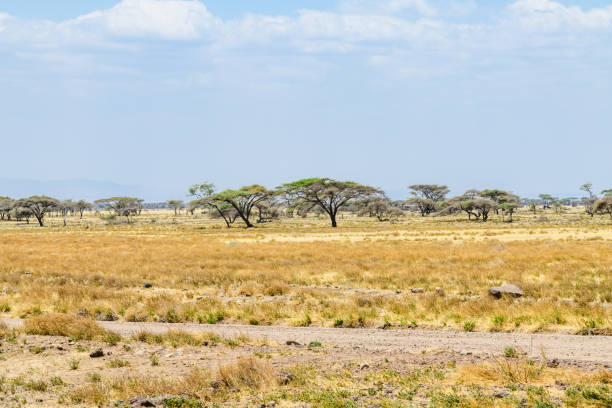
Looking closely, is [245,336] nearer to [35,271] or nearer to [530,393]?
[530,393]

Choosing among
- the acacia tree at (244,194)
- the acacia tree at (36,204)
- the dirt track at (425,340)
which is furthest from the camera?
the acacia tree at (36,204)

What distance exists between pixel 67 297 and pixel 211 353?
31.8ft

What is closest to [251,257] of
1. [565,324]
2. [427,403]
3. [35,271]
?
[35,271]

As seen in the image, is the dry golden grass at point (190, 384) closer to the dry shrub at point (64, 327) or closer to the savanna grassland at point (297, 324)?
the savanna grassland at point (297, 324)

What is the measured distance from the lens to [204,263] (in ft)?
92.5

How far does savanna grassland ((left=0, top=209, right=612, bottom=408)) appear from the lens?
8195mm

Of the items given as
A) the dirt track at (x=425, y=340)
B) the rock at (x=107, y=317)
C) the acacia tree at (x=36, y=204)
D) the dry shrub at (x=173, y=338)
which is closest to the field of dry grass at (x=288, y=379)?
the dry shrub at (x=173, y=338)

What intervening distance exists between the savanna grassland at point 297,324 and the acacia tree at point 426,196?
105m

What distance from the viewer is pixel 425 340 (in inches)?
457

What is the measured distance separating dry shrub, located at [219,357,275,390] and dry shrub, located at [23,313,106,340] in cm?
517

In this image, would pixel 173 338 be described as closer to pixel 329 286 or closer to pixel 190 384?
pixel 190 384

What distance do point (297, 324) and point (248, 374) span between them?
5162 millimetres

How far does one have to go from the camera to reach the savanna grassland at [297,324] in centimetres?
820

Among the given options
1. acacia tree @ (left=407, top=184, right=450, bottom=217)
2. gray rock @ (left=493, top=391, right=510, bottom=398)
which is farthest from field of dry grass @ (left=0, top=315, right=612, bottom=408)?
acacia tree @ (left=407, top=184, right=450, bottom=217)
